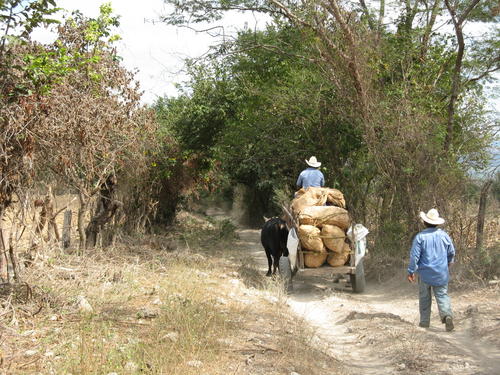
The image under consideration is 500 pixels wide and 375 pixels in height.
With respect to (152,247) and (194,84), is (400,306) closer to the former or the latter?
(152,247)

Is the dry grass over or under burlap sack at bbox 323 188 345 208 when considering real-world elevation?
under

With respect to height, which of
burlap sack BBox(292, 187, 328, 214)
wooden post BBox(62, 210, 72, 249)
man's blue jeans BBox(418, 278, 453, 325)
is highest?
burlap sack BBox(292, 187, 328, 214)

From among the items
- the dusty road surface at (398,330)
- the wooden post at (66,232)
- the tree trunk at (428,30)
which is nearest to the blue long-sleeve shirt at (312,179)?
the dusty road surface at (398,330)

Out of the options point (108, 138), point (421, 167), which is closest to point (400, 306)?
point (421, 167)

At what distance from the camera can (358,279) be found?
10.6 m

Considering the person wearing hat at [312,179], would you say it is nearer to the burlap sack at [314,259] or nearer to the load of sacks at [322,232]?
the load of sacks at [322,232]

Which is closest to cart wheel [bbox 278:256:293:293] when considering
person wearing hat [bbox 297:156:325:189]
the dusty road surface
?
the dusty road surface

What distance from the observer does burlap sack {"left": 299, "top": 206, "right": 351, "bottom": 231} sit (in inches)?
386

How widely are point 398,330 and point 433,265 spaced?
101 centimetres

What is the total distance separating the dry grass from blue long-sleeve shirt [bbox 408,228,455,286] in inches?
70.9

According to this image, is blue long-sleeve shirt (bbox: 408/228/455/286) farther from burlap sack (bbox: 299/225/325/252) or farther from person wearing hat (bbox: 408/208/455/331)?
burlap sack (bbox: 299/225/325/252)

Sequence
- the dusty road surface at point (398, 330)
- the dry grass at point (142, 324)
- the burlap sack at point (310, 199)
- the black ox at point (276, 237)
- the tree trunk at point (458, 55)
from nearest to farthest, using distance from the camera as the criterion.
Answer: the dry grass at point (142, 324) < the dusty road surface at point (398, 330) < the burlap sack at point (310, 199) < the tree trunk at point (458, 55) < the black ox at point (276, 237)

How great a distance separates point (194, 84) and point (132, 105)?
30.4 feet

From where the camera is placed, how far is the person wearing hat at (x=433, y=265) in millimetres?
7445
